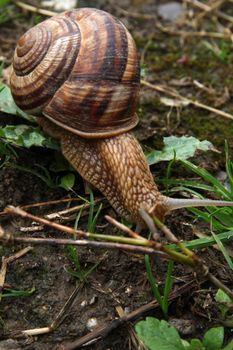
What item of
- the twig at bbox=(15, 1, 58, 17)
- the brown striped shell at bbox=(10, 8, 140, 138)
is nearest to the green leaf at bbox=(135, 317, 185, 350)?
the brown striped shell at bbox=(10, 8, 140, 138)

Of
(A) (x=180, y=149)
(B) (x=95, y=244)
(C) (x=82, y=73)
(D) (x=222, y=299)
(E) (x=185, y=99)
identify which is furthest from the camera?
(E) (x=185, y=99)

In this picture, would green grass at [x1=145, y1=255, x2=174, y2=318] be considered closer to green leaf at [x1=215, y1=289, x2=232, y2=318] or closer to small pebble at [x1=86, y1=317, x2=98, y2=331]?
green leaf at [x1=215, y1=289, x2=232, y2=318]

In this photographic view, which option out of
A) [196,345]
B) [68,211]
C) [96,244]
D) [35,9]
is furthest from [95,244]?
[35,9]

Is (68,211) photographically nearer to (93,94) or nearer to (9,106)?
(93,94)

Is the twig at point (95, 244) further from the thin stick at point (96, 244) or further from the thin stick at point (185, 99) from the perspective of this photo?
the thin stick at point (185, 99)

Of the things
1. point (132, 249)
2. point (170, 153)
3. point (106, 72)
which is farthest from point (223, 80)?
point (132, 249)

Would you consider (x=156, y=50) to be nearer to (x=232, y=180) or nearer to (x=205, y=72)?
(x=205, y=72)

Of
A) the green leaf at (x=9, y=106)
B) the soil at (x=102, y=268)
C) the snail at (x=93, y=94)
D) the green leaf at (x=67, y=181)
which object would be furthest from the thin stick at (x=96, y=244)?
the green leaf at (x=9, y=106)
